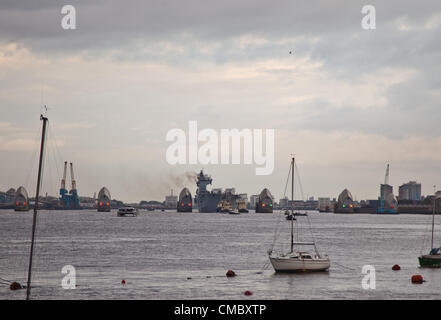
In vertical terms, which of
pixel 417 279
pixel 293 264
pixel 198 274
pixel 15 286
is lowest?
pixel 15 286

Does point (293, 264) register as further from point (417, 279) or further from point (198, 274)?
point (417, 279)

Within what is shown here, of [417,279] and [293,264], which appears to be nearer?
[417,279]

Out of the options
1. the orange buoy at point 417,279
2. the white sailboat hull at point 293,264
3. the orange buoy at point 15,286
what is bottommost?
the orange buoy at point 15,286

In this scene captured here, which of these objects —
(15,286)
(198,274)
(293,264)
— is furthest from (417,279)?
(15,286)

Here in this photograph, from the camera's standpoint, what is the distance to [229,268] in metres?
65.1

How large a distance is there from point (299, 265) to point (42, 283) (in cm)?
2311

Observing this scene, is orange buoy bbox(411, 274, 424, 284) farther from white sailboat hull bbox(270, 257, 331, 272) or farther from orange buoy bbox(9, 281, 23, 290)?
orange buoy bbox(9, 281, 23, 290)

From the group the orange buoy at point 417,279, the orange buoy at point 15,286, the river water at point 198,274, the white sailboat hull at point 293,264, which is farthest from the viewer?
the white sailboat hull at point 293,264

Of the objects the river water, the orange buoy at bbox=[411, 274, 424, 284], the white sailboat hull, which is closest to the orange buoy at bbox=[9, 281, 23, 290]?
the river water

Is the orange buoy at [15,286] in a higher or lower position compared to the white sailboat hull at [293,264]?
lower

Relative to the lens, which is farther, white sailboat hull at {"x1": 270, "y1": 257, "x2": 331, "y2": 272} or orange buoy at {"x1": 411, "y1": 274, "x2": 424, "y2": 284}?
white sailboat hull at {"x1": 270, "y1": 257, "x2": 331, "y2": 272}

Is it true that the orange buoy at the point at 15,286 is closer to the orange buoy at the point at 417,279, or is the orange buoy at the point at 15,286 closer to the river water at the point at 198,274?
the river water at the point at 198,274

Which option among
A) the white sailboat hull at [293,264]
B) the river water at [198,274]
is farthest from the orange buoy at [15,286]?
the white sailboat hull at [293,264]

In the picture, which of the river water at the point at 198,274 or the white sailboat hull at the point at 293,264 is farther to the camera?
the white sailboat hull at the point at 293,264
